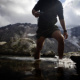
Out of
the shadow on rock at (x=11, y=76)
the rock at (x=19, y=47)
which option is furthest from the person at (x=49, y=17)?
the rock at (x=19, y=47)

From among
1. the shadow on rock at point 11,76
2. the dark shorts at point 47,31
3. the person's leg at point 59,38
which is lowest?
the shadow on rock at point 11,76

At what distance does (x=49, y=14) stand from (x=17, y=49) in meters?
15.2

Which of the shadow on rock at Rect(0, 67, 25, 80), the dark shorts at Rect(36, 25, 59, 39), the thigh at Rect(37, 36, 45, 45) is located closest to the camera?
the shadow on rock at Rect(0, 67, 25, 80)

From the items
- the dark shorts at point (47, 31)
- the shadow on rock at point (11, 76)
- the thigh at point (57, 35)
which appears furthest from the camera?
the dark shorts at point (47, 31)

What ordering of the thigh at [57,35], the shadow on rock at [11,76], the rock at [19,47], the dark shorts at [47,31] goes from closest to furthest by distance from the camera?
1. the shadow on rock at [11,76]
2. the thigh at [57,35]
3. the dark shorts at [47,31]
4. the rock at [19,47]

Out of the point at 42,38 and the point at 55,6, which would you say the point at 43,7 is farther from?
the point at 42,38

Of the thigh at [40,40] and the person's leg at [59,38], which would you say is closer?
the person's leg at [59,38]

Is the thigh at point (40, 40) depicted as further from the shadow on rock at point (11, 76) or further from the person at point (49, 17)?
the shadow on rock at point (11, 76)

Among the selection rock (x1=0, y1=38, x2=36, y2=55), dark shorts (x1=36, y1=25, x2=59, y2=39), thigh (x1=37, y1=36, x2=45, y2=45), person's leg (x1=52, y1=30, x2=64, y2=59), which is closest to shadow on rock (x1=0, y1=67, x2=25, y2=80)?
person's leg (x1=52, y1=30, x2=64, y2=59)

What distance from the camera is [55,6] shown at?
5.99 meters

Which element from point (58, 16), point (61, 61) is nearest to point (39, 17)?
point (58, 16)

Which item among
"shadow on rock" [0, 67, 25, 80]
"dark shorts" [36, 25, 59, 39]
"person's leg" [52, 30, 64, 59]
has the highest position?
"dark shorts" [36, 25, 59, 39]

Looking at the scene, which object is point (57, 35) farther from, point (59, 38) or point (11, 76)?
point (11, 76)

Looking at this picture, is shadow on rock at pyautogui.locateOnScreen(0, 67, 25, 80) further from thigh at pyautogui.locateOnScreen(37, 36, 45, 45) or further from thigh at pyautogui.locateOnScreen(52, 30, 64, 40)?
thigh at pyautogui.locateOnScreen(37, 36, 45, 45)
